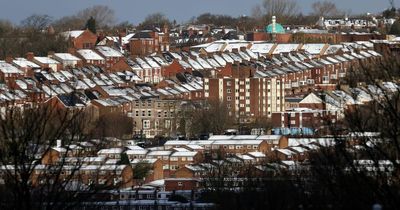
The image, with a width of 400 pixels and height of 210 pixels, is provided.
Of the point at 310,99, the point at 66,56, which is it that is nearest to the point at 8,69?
the point at 66,56

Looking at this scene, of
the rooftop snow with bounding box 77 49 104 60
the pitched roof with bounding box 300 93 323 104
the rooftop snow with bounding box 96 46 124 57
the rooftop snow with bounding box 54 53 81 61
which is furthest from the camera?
the rooftop snow with bounding box 96 46 124 57

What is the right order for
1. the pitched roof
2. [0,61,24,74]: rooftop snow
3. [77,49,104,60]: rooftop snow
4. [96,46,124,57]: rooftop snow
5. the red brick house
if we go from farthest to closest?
1. the red brick house
2. [96,46,124,57]: rooftop snow
3. [77,49,104,60]: rooftop snow
4. [0,61,24,74]: rooftop snow
5. the pitched roof

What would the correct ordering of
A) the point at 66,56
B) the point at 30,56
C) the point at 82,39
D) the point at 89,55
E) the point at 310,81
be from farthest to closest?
1. the point at 82,39
2. the point at 89,55
3. the point at 66,56
4. the point at 30,56
5. the point at 310,81

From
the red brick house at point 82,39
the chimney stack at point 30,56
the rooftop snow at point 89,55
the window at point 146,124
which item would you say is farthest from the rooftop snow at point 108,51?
the window at point 146,124

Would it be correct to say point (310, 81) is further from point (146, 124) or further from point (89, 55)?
point (146, 124)

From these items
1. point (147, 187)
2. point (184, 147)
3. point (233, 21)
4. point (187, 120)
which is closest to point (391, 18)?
point (233, 21)

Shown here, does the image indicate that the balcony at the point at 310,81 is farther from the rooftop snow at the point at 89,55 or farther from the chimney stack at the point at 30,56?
the chimney stack at the point at 30,56

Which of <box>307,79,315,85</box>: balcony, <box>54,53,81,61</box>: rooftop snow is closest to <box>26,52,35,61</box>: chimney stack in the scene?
<box>54,53,81,61</box>: rooftop snow

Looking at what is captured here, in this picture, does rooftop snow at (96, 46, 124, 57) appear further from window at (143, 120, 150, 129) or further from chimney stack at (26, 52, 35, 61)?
window at (143, 120, 150, 129)

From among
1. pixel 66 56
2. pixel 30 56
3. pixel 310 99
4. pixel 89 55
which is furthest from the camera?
pixel 89 55

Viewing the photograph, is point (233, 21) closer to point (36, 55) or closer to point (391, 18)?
point (391, 18)

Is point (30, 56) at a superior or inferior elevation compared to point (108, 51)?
inferior
